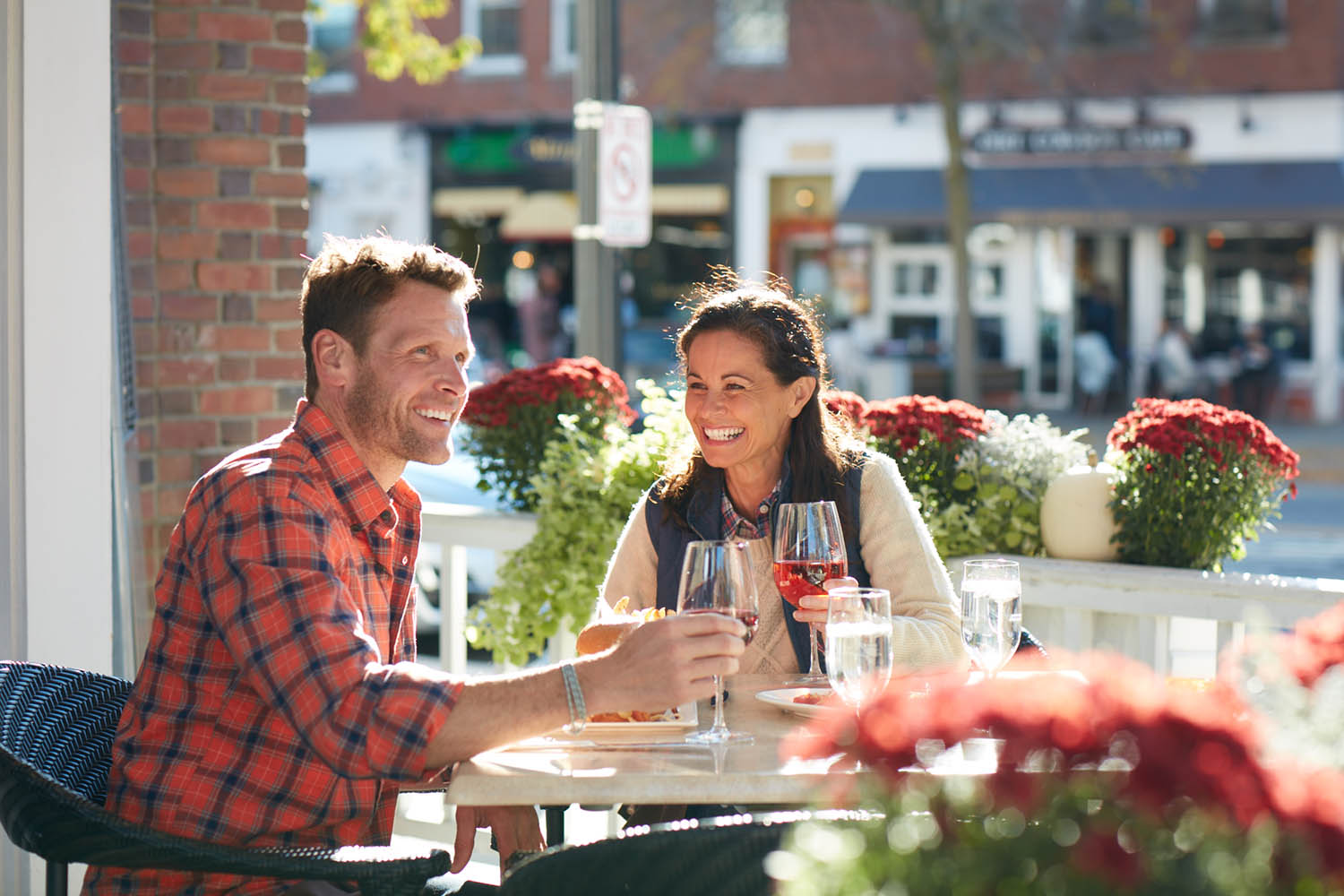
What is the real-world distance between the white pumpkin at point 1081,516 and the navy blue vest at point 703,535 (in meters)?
1.09

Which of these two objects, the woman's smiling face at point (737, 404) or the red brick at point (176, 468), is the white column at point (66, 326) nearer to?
the red brick at point (176, 468)

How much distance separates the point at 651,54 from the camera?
21.0 metres

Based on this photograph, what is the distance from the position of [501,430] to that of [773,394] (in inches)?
66.3

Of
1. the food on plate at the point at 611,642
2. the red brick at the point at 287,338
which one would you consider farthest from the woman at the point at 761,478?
the red brick at the point at 287,338

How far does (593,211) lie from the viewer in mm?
5961

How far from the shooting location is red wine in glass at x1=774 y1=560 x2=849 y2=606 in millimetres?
2521

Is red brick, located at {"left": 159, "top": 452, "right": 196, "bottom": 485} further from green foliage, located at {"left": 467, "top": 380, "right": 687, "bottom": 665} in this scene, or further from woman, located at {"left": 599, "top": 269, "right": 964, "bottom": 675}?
woman, located at {"left": 599, "top": 269, "right": 964, "bottom": 675}

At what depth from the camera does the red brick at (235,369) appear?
4.45 meters

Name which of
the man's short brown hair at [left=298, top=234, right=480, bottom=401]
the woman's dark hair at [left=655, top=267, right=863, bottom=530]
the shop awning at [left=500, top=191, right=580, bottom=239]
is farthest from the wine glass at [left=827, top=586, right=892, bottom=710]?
the shop awning at [left=500, top=191, right=580, bottom=239]

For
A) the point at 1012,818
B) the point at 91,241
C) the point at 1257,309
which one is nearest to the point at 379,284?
the point at 91,241

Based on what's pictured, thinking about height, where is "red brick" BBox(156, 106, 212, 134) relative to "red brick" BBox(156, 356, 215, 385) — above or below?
above

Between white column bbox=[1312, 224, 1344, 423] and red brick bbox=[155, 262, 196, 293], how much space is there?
1703 cm

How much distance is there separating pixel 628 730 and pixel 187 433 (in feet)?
8.27

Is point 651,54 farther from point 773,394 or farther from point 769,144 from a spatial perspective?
point 773,394
